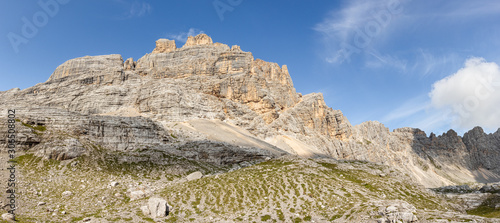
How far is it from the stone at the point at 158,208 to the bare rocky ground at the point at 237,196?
906 millimetres

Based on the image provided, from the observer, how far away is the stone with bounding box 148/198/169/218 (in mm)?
41375

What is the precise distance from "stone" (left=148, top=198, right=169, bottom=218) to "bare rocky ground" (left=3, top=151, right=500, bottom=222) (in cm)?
91

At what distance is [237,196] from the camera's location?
48438mm

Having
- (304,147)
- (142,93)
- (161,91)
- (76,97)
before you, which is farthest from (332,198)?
(76,97)

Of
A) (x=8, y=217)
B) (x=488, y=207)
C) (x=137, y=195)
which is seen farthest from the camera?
(x=137, y=195)

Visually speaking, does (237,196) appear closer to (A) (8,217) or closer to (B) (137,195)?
(B) (137,195)

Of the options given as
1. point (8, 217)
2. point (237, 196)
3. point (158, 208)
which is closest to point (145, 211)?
point (158, 208)

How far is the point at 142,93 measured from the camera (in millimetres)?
192250

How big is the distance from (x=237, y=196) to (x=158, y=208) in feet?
44.2

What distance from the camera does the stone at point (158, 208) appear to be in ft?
136

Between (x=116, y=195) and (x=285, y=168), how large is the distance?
37.3m

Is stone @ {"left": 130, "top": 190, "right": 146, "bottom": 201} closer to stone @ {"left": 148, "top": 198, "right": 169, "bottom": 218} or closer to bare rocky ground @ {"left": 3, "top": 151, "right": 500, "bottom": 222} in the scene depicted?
bare rocky ground @ {"left": 3, "top": 151, "right": 500, "bottom": 222}

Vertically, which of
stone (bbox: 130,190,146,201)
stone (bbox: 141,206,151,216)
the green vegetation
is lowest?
the green vegetation

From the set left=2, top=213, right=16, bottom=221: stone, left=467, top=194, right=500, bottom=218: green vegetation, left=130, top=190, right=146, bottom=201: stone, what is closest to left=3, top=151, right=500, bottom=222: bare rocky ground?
left=130, top=190, right=146, bottom=201: stone
